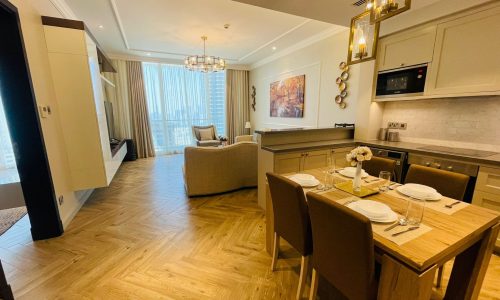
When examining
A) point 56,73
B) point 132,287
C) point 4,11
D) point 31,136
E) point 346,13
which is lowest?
point 132,287

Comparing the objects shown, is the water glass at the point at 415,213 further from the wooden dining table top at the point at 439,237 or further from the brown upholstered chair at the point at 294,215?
the brown upholstered chair at the point at 294,215

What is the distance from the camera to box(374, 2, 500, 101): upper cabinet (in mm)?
2117

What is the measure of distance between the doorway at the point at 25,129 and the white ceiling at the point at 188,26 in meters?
1.52

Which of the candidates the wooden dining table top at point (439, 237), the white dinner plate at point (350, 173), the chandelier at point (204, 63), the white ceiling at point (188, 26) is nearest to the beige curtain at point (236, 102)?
the white ceiling at point (188, 26)

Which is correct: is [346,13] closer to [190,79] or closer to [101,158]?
[101,158]

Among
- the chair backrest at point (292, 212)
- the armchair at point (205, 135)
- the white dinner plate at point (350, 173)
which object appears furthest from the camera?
the armchair at point (205, 135)

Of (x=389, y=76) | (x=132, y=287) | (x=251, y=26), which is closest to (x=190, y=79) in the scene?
(x=251, y=26)

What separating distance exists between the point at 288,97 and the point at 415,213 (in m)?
4.45

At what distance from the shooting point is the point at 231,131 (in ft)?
24.0

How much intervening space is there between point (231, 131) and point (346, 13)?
5.22 m

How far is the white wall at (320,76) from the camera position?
149 inches

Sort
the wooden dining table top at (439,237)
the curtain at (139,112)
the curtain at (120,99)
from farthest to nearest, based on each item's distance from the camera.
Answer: the curtain at (139,112), the curtain at (120,99), the wooden dining table top at (439,237)

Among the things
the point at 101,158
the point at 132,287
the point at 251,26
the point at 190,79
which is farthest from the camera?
the point at 190,79

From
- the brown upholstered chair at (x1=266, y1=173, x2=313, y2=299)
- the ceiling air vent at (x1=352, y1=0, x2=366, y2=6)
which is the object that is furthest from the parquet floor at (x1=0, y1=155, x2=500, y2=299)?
the ceiling air vent at (x1=352, y1=0, x2=366, y2=6)
